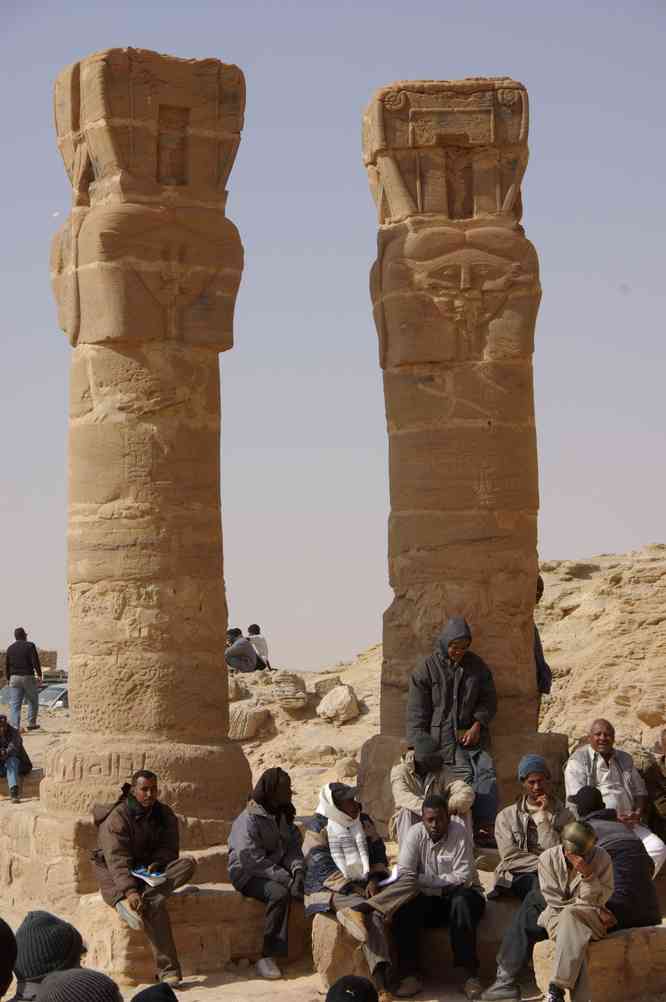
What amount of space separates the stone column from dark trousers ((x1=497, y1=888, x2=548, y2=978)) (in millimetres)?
3194

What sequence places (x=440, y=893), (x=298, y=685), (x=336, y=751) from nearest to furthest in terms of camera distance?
(x=440, y=893), (x=336, y=751), (x=298, y=685)

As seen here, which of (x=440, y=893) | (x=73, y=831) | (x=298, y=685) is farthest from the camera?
(x=298, y=685)

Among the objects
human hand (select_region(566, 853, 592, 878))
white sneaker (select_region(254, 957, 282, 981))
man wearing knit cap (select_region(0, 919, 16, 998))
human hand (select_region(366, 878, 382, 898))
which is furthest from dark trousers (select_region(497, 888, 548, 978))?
man wearing knit cap (select_region(0, 919, 16, 998))

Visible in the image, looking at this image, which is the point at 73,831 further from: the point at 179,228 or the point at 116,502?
the point at 179,228

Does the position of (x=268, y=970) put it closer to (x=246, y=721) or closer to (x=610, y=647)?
(x=246, y=721)

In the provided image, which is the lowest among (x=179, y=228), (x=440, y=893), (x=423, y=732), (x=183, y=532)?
(x=440, y=893)

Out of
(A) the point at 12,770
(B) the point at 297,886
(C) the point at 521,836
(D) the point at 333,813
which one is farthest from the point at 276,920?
(A) the point at 12,770

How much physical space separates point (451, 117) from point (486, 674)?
4444 mm

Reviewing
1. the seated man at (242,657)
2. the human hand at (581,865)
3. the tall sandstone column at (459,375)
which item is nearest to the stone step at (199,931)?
the human hand at (581,865)

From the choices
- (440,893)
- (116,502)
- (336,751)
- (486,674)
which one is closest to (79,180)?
(116,502)

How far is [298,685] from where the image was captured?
2114 centimetres

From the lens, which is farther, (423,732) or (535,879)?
(423,732)

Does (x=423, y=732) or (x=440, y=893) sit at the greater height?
(x=423, y=732)

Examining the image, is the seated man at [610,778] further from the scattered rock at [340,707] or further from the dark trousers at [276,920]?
the scattered rock at [340,707]
